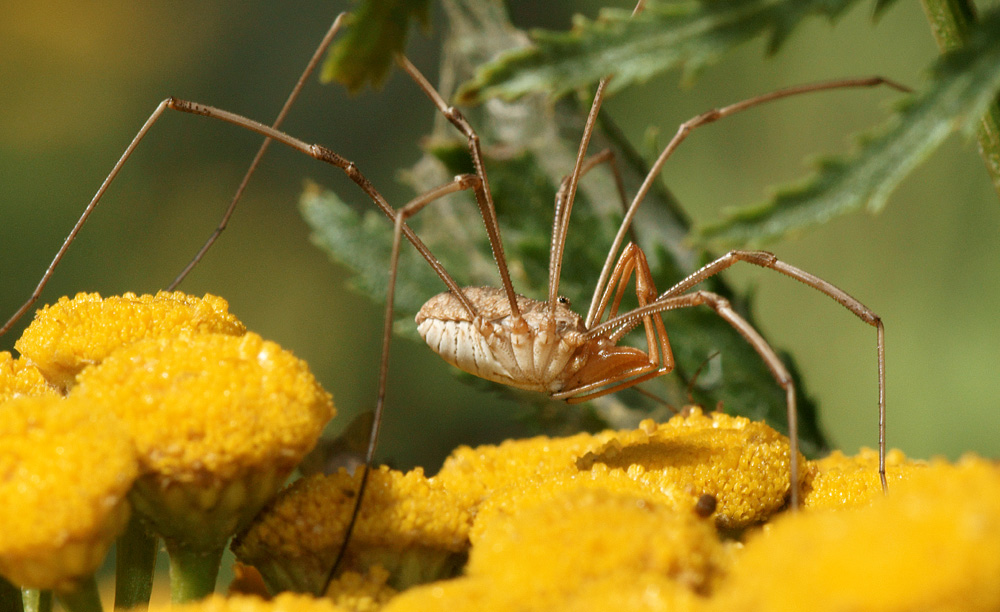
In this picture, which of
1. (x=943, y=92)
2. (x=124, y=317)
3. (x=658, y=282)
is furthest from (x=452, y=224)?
(x=943, y=92)

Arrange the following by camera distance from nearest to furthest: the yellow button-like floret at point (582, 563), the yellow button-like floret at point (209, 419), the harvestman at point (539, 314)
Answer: the yellow button-like floret at point (582, 563), the yellow button-like floret at point (209, 419), the harvestman at point (539, 314)

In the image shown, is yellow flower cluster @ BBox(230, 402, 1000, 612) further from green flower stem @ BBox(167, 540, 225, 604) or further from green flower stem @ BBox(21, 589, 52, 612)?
green flower stem @ BBox(21, 589, 52, 612)

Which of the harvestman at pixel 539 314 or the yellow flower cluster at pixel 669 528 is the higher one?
the harvestman at pixel 539 314

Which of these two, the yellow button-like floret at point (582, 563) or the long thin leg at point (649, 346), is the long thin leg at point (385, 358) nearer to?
the yellow button-like floret at point (582, 563)

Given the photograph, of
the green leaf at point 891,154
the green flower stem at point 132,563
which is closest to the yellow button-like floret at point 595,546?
the green leaf at point 891,154

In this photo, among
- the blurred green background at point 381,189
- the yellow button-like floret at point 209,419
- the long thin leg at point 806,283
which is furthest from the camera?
the blurred green background at point 381,189

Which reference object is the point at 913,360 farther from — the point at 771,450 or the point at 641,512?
the point at 641,512
